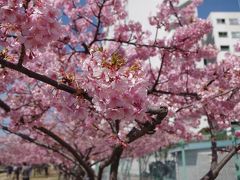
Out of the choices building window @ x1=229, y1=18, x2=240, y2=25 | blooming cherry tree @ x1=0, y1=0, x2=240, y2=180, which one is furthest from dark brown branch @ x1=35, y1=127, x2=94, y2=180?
building window @ x1=229, y1=18, x2=240, y2=25

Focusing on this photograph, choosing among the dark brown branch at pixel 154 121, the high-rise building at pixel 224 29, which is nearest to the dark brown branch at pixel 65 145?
the dark brown branch at pixel 154 121

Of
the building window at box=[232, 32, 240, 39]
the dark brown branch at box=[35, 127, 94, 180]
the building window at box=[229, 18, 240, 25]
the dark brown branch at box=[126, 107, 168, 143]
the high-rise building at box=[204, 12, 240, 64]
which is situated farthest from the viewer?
the building window at box=[229, 18, 240, 25]

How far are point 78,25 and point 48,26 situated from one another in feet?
21.4

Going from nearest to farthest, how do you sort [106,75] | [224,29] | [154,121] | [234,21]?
[106,75]
[154,121]
[224,29]
[234,21]

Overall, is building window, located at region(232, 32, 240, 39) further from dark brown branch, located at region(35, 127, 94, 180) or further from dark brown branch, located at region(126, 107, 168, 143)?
dark brown branch, located at region(126, 107, 168, 143)

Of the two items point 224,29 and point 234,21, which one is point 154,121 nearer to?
point 224,29

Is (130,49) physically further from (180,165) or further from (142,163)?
(142,163)

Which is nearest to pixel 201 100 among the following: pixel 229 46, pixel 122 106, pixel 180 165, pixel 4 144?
pixel 180 165

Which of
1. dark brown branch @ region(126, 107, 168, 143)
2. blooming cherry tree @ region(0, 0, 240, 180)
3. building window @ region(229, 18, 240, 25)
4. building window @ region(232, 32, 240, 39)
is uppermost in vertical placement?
building window @ region(229, 18, 240, 25)

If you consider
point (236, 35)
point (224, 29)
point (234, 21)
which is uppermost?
point (234, 21)

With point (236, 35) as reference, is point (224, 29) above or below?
above

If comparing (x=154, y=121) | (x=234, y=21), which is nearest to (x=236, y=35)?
(x=234, y=21)

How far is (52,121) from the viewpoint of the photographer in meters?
15.2

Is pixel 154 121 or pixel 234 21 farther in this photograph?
pixel 234 21
